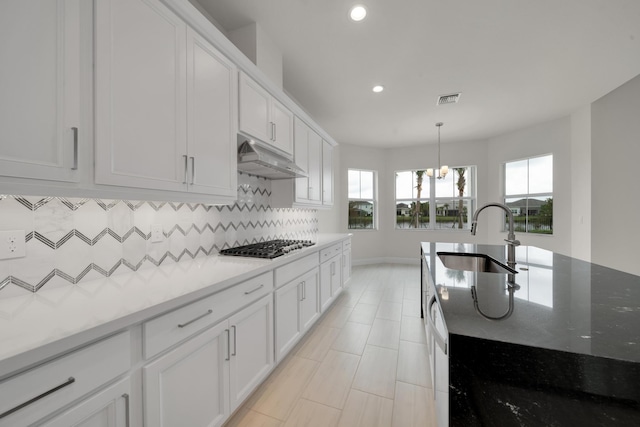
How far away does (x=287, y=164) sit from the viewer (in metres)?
2.30

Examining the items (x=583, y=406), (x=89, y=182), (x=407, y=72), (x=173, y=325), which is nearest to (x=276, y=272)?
(x=173, y=325)

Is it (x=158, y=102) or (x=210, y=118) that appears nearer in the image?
(x=158, y=102)

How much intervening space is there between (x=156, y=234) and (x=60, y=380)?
986 millimetres

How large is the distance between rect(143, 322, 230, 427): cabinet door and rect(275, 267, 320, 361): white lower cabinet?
575 millimetres

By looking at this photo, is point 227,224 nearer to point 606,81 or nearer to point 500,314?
point 500,314

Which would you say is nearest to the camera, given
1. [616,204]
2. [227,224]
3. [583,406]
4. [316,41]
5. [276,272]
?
[583,406]

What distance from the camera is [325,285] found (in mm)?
2898

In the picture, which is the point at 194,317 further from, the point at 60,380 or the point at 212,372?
the point at 60,380

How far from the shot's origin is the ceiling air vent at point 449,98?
3.44 meters

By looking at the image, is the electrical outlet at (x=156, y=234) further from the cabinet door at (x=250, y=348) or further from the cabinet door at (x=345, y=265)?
the cabinet door at (x=345, y=265)

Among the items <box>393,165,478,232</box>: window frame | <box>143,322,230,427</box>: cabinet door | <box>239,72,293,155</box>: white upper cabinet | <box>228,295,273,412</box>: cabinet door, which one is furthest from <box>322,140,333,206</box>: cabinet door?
<box>393,165,478,232</box>: window frame

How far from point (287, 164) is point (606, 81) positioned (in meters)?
4.21

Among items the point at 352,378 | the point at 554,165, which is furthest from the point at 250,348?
the point at 554,165

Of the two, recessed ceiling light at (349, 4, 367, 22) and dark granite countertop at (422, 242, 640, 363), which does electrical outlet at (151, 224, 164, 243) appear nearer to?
dark granite countertop at (422, 242, 640, 363)
